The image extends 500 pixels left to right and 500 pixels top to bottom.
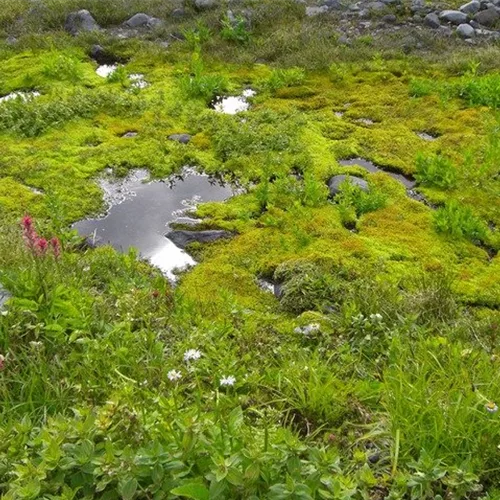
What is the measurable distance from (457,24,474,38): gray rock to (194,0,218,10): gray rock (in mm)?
5520

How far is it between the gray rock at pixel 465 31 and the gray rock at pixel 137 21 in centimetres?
696

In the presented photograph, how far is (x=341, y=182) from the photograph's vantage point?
7.88 metres

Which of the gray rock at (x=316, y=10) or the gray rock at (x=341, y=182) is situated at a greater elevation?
the gray rock at (x=316, y=10)

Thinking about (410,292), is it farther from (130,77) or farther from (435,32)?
(435,32)

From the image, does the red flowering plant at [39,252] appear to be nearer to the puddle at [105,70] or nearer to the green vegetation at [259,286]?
the green vegetation at [259,286]

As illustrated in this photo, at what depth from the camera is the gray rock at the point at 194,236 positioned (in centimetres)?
711

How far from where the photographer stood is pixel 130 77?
11.5m

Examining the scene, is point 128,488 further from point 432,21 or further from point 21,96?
point 432,21

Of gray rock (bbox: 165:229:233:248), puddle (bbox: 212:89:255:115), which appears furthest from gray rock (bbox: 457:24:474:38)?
gray rock (bbox: 165:229:233:248)

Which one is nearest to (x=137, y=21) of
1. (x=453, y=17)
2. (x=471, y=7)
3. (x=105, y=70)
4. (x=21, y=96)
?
(x=105, y=70)

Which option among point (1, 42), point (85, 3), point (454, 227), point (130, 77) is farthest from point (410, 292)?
point (85, 3)

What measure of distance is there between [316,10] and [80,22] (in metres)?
5.48

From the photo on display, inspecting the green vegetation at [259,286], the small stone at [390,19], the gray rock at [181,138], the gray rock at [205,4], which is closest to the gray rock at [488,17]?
the small stone at [390,19]

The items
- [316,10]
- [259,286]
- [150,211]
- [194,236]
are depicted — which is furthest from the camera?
[316,10]
